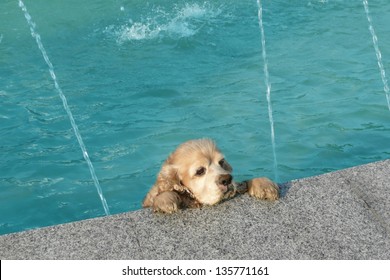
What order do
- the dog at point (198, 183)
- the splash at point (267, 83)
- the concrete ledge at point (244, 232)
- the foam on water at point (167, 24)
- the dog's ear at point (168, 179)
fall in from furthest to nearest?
the foam on water at point (167, 24) < the splash at point (267, 83) < the dog's ear at point (168, 179) < the dog at point (198, 183) < the concrete ledge at point (244, 232)

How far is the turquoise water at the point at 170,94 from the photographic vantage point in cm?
920

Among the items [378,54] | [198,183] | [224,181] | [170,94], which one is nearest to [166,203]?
[198,183]

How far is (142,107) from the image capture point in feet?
35.6

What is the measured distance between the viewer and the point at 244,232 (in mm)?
5520

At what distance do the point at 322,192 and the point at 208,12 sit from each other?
8740mm

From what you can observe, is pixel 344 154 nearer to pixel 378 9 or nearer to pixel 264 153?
pixel 264 153

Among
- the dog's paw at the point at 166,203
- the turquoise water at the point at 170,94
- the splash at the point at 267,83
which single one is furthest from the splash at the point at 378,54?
the dog's paw at the point at 166,203

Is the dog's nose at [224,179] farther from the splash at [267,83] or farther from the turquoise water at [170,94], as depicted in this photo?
the splash at [267,83]

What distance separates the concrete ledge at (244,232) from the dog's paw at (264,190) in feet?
0.17

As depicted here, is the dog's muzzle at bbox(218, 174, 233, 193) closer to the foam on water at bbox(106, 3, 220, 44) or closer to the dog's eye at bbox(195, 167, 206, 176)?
the dog's eye at bbox(195, 167, 206, 176)

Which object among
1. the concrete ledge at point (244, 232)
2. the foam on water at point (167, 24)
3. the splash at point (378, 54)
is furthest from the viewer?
the foam on water at point (167, 24)

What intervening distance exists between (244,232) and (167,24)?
8.73 m

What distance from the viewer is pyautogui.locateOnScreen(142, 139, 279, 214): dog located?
229 inches

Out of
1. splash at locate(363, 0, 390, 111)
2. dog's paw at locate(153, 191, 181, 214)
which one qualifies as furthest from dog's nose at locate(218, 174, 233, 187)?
splash at locate(363, 0, 390, 111)
